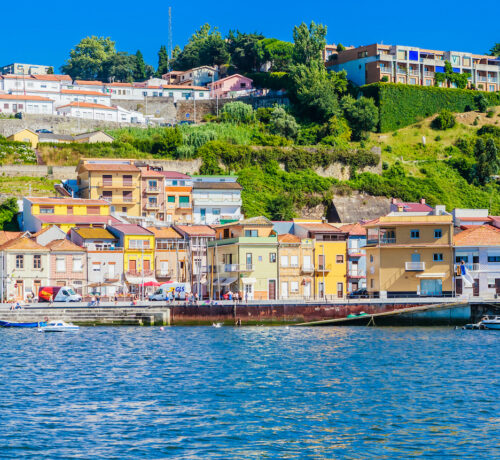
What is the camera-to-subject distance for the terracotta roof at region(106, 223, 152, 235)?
7500 cm

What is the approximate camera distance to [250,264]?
234ft

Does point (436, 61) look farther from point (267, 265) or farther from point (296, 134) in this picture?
point (267, 265)

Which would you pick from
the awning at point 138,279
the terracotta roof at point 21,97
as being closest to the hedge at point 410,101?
the terracotta roof at point 21,97

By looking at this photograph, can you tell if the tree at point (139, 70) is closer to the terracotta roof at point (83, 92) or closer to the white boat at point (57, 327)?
the terracotta roof at point (83, 92)

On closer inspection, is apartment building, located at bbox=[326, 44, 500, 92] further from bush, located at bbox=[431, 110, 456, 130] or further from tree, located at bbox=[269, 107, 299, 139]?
tree, located at bbox=[269, 107, 299, 139]

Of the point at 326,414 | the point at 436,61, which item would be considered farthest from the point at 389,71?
the point at 326,414

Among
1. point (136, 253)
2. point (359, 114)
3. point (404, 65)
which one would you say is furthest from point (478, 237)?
point (404, 65)

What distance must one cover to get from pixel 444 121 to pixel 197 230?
4222cm

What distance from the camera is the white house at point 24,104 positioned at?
10594 centimetres

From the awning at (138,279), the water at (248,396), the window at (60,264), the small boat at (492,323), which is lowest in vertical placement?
the water at (248,396)

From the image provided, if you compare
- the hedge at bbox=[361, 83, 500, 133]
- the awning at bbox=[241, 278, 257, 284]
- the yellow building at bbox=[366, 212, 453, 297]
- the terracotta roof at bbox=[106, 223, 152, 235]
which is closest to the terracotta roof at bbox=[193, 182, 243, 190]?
the terracotta roof at bbox=[106, 223, 152, 235]

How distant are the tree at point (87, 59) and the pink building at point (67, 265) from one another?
76.8 metres

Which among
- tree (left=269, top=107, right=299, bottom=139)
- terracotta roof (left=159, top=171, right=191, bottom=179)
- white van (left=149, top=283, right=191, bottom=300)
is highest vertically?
tree (left=269, top=107, right=299, bottom=139)

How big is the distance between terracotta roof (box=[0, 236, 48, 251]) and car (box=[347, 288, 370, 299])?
76.8 feet
